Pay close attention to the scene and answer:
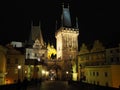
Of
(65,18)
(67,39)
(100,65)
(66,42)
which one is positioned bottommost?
(100,65)

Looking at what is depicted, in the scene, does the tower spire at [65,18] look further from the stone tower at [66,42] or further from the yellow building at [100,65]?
the yellow building at [100,65]

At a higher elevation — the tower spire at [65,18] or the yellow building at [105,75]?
the tower spire at [65,18]

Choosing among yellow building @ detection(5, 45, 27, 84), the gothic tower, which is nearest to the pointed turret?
the gothic tower

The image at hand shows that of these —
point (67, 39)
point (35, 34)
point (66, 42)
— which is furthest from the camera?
point (35, 34)

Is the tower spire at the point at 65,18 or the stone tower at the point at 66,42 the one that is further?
the tower spire at the point at 65,18

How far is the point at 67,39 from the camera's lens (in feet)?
362

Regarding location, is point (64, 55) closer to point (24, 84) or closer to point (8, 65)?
point (8, 65)

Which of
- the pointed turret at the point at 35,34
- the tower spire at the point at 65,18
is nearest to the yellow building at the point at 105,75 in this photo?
the pointed turret at the point at 35,34

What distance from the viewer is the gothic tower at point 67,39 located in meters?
107

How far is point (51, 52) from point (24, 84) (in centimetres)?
8365

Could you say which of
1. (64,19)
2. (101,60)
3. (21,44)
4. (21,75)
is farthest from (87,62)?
(21,44)

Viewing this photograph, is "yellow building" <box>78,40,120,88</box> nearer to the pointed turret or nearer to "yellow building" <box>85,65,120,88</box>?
"yellow building" <box>85,65,120,88</box>

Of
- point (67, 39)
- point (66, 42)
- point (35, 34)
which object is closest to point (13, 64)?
point (66, 42)

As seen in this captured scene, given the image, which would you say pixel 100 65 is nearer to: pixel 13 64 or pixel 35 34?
pixel 13 64
